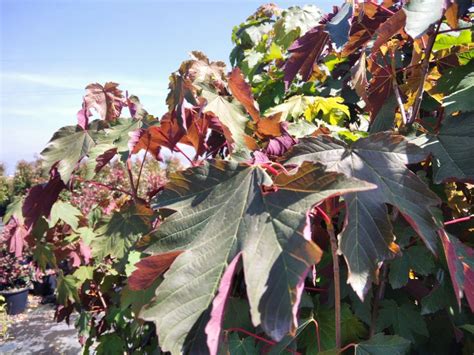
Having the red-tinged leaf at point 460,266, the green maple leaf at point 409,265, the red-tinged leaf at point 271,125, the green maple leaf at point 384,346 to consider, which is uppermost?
the red-tinged leaf at point 271,125

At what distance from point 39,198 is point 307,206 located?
106cm

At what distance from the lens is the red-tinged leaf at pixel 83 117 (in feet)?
4.75

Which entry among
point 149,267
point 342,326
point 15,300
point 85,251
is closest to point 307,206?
point 149,267

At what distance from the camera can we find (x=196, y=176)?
2.57 feet

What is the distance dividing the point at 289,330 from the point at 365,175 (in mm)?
351

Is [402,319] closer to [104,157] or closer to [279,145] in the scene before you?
[279,145]

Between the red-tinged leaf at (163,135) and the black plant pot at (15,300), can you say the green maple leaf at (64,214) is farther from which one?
the black plant pot at (15,300)

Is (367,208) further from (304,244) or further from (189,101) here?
(189,101)

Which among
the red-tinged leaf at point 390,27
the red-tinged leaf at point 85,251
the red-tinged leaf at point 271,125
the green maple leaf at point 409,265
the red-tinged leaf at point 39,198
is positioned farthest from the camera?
the red-tinged leaf at point 85,251

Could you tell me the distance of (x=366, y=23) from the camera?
3.43 feet

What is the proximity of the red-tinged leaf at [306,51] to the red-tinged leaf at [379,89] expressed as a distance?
18 cm

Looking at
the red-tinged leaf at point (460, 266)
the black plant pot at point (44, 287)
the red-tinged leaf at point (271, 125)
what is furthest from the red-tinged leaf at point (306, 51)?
the black plant pot at point (44, 287)

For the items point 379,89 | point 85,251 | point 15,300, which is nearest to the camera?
point 379,89

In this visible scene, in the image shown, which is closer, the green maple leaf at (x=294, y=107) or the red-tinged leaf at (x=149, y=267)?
the red-tinged leaf at (x=149, y=267)
